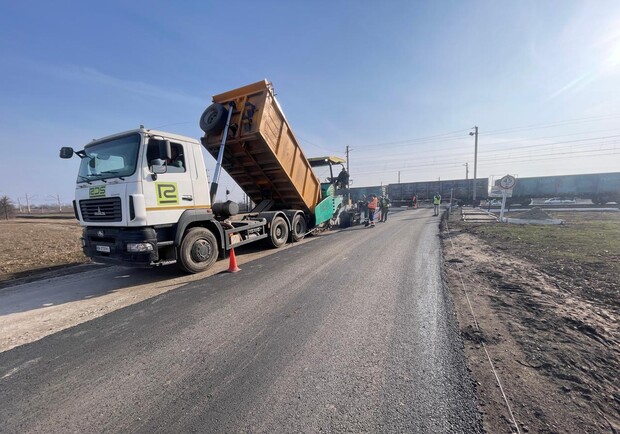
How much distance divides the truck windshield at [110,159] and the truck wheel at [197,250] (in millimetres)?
1700

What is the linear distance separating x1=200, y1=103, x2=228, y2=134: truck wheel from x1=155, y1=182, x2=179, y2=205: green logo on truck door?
2702mm

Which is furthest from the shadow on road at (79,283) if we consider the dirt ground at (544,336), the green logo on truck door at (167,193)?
the dirt ground at (544,336)

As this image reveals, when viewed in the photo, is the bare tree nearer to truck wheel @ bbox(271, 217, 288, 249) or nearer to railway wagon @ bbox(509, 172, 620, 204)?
truck wheel @ bbox(271, 217, 288, 249)

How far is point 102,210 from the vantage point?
540 cm

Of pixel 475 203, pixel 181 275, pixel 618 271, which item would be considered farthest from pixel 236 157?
pixel 475 203

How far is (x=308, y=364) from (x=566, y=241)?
9485 millimetres

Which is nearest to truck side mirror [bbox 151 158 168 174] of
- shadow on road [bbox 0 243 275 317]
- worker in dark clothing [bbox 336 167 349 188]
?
shadow on road [bbox 0 243 275 317]

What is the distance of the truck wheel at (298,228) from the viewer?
10.0m

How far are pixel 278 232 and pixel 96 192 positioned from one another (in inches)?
198

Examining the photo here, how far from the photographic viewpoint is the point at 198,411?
2.14 m

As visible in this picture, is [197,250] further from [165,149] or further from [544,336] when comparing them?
[544,336]

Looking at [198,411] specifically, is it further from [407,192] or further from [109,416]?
[407,192]

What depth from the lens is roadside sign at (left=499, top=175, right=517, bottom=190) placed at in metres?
12.5

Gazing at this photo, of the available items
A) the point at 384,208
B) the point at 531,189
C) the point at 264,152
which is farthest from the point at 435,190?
the point at 264,152
